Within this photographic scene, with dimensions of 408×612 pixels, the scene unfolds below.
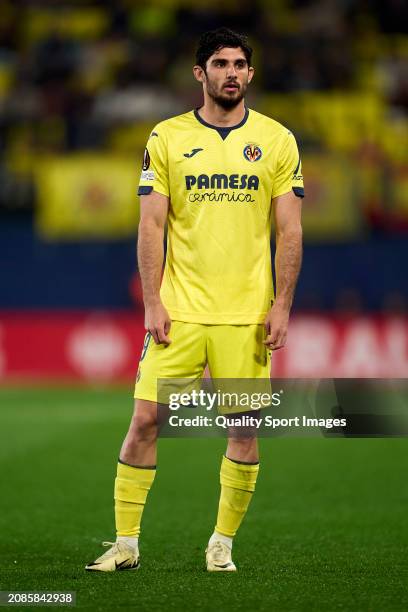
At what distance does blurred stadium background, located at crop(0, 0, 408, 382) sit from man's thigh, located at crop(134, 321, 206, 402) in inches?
381

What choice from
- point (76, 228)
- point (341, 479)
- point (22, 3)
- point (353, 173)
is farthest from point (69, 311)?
point (341, 479)

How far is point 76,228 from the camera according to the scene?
15.5 m

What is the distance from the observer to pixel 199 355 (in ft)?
16.4

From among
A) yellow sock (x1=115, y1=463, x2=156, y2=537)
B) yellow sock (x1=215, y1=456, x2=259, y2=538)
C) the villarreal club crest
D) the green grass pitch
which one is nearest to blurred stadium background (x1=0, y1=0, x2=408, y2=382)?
the green grass pitch

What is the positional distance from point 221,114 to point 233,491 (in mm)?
1517

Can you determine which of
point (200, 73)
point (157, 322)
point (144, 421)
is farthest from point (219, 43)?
point (144, 421)

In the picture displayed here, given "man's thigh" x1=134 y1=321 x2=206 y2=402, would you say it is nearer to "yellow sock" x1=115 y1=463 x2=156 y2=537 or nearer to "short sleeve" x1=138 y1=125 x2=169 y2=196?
"yellow sock" x1=115 y1=463 x2=156 y2=537

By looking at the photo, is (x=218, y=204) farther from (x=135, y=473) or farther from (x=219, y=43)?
(x=135, y=473)

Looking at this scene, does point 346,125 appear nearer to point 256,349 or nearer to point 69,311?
point 69,311

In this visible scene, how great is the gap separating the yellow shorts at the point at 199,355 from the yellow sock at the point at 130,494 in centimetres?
31

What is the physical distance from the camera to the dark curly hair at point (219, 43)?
491 centimetres

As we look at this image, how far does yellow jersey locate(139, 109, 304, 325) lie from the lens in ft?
16.3

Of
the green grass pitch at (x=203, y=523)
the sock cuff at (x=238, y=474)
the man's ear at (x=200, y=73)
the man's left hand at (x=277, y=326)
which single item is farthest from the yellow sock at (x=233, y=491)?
the man's ear at (x=200, y=73)

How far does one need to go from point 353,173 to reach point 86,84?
5.25 m
